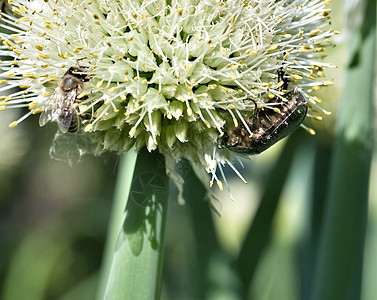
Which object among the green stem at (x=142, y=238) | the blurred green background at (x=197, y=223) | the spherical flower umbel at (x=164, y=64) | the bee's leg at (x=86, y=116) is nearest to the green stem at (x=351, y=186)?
the blurred green background at (x=197, y=223)

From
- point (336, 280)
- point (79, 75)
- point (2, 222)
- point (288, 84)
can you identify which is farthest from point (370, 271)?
point (2, 222)

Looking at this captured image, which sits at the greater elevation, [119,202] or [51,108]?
[51,108]

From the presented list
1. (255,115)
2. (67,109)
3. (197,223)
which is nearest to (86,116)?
(67,109)

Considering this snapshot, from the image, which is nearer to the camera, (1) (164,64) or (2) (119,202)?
(1) (164,64)

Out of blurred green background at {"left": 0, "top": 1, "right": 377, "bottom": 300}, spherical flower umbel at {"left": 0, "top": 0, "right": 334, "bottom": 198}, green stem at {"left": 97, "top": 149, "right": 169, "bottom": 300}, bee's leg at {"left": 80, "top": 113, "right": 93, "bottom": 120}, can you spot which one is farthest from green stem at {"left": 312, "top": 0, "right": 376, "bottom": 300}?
bee's leg at {"left": 80, "top": 113, "right": 93, "bottom": 120}

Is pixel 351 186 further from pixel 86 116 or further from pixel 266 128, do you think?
pixel 86 116

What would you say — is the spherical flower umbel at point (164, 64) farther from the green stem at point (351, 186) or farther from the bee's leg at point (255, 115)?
the green stem at point (351, 186)

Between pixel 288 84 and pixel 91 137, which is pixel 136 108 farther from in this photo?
pixel 288 84
